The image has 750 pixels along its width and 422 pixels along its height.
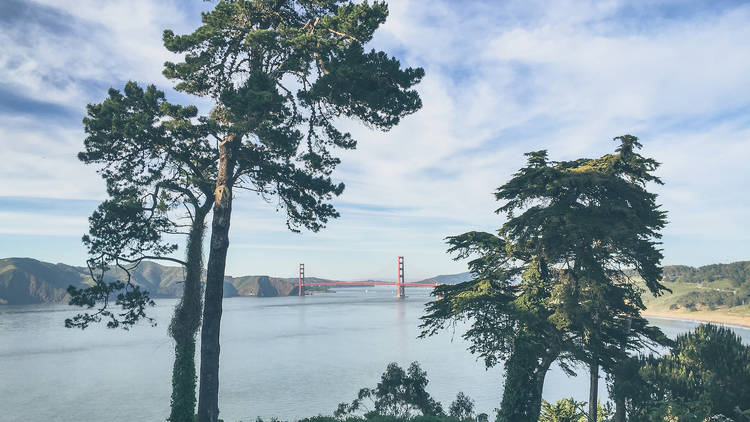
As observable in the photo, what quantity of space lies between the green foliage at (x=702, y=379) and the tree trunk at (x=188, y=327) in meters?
14.6

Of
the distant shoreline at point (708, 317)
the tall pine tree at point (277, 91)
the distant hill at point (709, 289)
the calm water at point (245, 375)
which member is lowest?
the distant shoreline at point (708, 317)

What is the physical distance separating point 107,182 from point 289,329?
79.1m

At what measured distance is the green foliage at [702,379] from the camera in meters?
12.9

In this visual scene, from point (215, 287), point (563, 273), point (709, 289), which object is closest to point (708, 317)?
point (709, 289)

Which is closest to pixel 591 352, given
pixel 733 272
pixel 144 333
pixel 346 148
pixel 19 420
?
pixel 346 148

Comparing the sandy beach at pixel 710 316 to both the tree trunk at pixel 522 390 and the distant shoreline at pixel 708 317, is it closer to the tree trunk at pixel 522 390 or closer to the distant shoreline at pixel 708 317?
the distant shoreline at pixel 708 317

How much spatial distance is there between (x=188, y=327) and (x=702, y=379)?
1613cm

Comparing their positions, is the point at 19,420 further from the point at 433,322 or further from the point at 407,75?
the point at 407,75

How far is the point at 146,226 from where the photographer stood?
52.2ft

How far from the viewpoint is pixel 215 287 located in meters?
14.5

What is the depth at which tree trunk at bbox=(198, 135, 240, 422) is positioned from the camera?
14250mm

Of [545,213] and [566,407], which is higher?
[545,213]

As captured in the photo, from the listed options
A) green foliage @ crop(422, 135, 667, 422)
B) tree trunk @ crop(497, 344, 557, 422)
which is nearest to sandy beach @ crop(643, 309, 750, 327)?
green foliage @ crop(422, 135, 667, 422)

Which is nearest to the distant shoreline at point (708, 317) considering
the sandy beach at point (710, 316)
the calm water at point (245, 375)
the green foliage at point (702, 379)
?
the sandy beach at point (710, 316)
